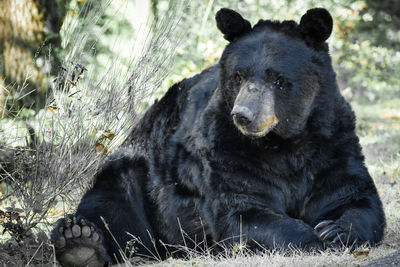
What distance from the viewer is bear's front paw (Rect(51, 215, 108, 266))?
396 centimetres

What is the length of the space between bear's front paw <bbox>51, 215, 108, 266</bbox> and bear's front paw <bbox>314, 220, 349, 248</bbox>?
1431 mm

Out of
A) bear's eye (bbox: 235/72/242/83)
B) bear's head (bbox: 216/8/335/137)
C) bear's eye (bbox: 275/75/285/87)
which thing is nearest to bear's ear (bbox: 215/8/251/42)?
bear's head (bbox: 216/8/335/137)

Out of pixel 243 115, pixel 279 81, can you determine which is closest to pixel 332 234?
pixel 243 115

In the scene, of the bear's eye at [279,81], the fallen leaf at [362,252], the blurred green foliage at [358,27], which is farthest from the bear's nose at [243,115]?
the blurred green foliage at [358,27]

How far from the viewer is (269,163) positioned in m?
4.14

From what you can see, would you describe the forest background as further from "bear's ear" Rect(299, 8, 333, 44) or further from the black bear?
"bear's ear" Rect(299, 8, 333, 44)

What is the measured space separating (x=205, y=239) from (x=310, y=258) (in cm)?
99

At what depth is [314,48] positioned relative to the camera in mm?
4223

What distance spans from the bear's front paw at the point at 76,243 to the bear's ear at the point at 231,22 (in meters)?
1.64

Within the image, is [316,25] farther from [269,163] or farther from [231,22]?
[269,163]

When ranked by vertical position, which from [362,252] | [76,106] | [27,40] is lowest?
[362,252]

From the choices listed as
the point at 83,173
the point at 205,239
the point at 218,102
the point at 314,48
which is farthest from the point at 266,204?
the point at 83,173

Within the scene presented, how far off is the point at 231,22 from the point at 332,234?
1603mm

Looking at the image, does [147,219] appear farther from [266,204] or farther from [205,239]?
[266,204]
